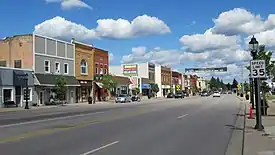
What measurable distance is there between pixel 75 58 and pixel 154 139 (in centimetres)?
5135

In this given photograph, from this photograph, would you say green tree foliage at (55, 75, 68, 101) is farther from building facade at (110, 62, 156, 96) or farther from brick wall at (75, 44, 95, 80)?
building facade at (110, 62, 156, 96)

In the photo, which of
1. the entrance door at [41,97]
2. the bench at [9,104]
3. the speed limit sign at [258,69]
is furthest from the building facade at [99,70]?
the speed limit sign at [258,69]

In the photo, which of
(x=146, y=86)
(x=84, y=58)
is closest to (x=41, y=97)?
(x=84, y=58)

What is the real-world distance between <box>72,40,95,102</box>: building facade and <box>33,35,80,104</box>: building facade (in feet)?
5.29

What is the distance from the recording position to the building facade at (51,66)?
53.9m

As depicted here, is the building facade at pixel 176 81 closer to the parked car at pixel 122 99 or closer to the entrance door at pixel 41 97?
the parked car at pixel 122 99

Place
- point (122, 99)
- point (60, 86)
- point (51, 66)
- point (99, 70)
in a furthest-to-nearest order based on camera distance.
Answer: point (99, 70), point (122, 99), point (51, 66), point (60, 86)

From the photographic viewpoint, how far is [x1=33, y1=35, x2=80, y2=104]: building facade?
53.9m

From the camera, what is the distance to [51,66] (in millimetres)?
57438

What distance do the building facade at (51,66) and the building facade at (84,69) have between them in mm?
1612

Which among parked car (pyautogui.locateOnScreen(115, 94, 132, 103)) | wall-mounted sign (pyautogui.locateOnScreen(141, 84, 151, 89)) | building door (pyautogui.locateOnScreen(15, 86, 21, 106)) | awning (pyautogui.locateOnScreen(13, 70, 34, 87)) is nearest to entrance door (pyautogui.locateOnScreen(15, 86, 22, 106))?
building door (pyautogui.locateOnScreen(15, 86, 21, 106))

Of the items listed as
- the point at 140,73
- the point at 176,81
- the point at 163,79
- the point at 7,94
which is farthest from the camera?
the point at 176,81

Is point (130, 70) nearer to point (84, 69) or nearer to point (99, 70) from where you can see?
point (99, 70)

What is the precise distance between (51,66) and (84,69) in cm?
1121
